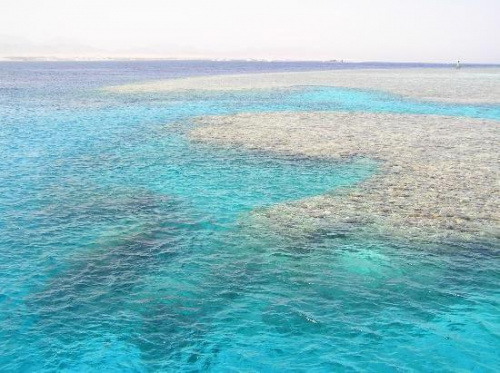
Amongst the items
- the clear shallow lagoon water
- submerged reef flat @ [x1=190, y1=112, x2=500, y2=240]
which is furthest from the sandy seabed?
the clear shallow lagoon water

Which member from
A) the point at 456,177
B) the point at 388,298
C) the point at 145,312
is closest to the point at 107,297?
the point at 145,312

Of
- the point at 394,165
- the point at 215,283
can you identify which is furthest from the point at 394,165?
the point at 215,283

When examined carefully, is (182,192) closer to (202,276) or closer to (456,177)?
(202,276)

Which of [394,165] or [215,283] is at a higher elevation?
[394,165]

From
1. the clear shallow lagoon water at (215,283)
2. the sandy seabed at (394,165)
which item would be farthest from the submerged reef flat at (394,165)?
the clear shallow lagoon water at (215,283)

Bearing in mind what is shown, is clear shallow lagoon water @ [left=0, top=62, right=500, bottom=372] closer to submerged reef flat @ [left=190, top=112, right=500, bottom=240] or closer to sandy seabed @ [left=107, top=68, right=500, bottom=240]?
sandy seabed @ [left=107, top=68, right=500, bottom=240]

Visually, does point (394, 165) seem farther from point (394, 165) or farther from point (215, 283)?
point (215, 283)

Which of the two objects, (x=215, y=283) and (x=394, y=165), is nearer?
(x=215, y=283)
